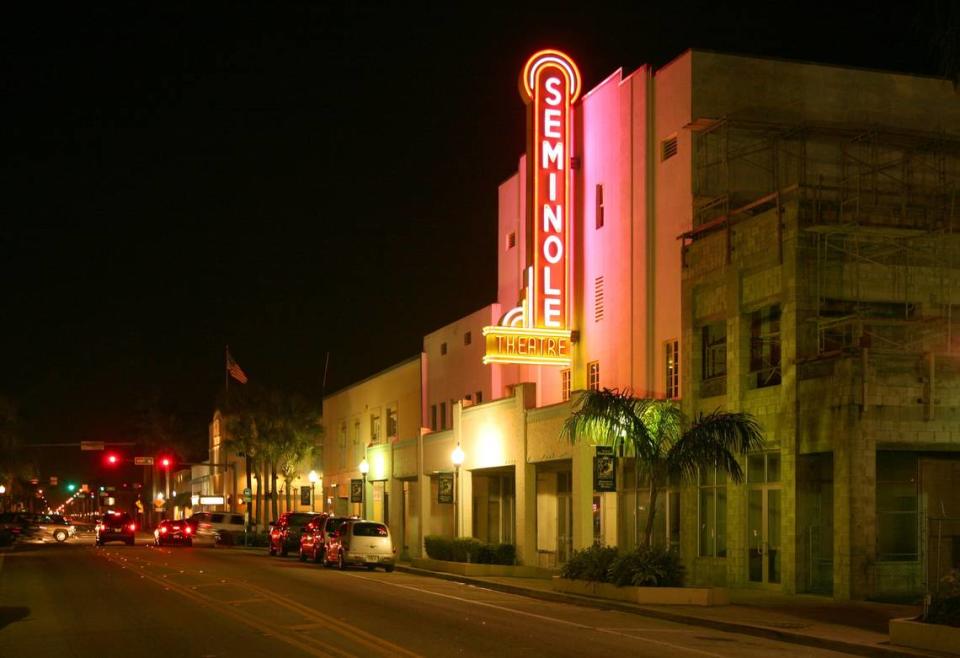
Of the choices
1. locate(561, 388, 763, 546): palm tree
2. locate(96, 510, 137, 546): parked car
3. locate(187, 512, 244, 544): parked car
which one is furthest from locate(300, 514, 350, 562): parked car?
locate(187, 512, 244, 544): parked car

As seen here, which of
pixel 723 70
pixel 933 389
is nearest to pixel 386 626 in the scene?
pixel 933 389

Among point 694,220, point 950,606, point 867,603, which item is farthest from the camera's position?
point 694,220

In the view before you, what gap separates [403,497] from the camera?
173ft

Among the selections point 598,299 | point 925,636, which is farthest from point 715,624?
point 598,299

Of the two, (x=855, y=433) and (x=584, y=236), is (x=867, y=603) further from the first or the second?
(x=584, y=236)

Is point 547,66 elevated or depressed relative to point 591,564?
elevated

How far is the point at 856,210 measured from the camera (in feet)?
87.9

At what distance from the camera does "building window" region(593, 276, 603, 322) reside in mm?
35688

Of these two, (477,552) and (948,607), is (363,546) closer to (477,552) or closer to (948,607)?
(477,552)

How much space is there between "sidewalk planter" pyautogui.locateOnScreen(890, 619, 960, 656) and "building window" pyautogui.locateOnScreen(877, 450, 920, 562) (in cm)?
814

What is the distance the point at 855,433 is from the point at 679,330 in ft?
24.7

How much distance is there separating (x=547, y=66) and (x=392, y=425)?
23.2 metres

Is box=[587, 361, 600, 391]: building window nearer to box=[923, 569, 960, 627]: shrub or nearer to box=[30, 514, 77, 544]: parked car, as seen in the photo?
box=[923, 569, 960, 627]: shrub

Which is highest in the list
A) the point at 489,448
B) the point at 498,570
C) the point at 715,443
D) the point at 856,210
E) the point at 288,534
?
the point at 856,210
